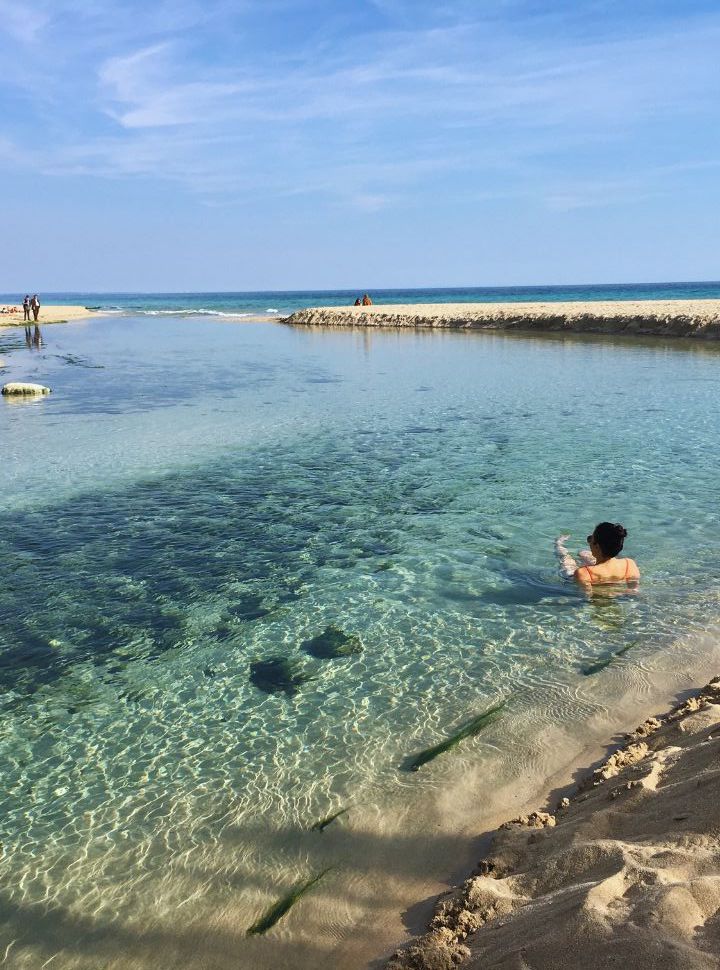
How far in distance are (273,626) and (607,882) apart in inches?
183

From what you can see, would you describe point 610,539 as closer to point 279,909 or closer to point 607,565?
point 607,565

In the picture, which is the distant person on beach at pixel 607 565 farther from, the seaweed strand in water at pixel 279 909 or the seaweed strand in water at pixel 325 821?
the seaweed strand in water at pixel 279 909

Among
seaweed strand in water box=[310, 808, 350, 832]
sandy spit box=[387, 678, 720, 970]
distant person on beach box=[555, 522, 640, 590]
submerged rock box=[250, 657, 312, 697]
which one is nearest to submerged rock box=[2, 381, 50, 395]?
submerged rock box=[250, 657, 312, 697]

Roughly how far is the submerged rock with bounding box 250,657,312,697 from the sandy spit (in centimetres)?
235

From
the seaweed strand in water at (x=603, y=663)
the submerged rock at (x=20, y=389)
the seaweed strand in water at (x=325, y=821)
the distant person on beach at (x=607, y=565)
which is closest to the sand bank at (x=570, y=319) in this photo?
the submerged rock at (x=20, y=389)

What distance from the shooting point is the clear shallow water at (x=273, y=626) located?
4410 millimetres

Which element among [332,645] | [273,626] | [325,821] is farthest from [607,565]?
[325,821]

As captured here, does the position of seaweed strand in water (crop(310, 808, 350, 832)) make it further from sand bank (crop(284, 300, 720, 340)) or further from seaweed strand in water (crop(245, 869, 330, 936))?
sand bank (crop(284, 300, 720, 340))

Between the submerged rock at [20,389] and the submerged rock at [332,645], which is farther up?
the submerged rock at [20,389]

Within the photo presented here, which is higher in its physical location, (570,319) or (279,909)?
(570,319)

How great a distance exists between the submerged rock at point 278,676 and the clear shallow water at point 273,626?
0.09m

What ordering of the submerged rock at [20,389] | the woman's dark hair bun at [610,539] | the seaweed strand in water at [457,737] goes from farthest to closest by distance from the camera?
the submerged rock at [20,389] < the woman's dark hair bun at [610,539] < the seaweed strand in water at [457,737]

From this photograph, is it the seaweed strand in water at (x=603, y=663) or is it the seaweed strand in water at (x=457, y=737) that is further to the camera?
the seaweed strand in water at (x=603, y=663)

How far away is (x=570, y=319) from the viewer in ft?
142
